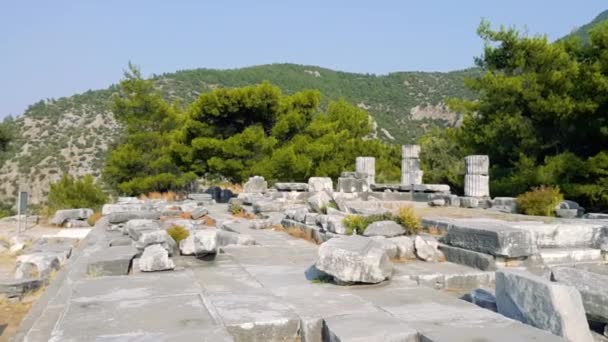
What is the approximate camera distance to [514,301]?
4.67 m

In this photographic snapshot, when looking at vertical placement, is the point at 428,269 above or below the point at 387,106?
below

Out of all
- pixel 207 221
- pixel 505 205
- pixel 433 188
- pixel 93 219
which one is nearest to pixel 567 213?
pixel 505 205

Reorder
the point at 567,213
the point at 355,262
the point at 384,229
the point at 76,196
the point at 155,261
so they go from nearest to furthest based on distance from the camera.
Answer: the point at 355,262, the point at 155,261, the point at 384,229, the point at 567,213, the point at 76,196

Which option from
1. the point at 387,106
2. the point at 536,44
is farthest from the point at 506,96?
the point at 387,106

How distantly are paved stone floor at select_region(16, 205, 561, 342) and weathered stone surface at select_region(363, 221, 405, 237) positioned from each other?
164 centimetres

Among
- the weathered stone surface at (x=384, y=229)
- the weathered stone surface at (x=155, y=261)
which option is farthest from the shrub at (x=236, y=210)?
the weathered stone surface at (x=155, y=261)

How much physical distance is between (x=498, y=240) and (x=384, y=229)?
6.92 ft

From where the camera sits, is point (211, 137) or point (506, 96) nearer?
point (506, 96)

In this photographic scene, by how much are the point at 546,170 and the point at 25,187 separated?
3788 cm

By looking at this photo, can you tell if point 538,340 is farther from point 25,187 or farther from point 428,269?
point 25,187

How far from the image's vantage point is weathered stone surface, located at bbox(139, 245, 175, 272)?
6.63 m

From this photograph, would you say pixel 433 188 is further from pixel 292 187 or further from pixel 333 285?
pixel 333 285

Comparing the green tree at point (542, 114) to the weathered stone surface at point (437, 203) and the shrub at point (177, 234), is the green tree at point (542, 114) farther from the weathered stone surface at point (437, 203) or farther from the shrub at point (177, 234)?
the shrub at point (177, 234)

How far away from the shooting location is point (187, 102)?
5406cm
